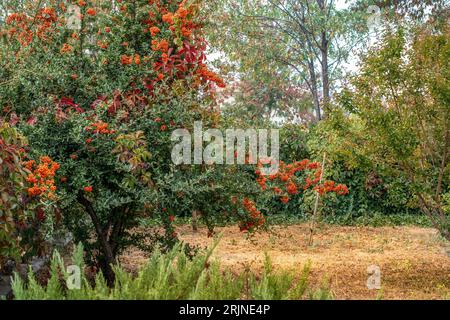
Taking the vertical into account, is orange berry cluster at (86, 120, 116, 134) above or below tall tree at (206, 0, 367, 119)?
below

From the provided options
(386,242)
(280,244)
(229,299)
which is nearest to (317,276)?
(280,244)

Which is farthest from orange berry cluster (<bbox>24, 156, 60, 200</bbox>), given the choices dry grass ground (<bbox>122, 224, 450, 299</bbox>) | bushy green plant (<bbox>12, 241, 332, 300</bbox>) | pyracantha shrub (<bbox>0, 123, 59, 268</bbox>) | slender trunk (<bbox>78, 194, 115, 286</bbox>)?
dry grass ground (<bbox>122, 224, 450, 299</bbox>)

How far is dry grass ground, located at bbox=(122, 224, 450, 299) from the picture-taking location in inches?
285

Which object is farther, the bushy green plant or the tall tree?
the tall tree

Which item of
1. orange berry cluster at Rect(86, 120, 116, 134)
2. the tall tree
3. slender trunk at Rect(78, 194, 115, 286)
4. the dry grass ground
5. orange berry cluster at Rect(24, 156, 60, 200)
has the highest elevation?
the tall tree

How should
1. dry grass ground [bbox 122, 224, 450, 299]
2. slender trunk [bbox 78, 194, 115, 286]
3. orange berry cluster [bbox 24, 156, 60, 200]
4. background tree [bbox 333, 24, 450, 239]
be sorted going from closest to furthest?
orange berry cluster [bbox 24, 156, 60, 200]
slender trunk [bbox 78, 194, 115, 286]
background tree [bbox 333, 24, 450, 239]
dry grass ground [bbox 122, 224, 450, 299]

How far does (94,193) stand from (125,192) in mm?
414

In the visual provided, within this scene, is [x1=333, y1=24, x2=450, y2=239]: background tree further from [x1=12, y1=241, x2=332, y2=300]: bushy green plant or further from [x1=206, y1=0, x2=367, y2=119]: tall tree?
[x1=206, y1=0, x2=367, y2=119]: tall tree

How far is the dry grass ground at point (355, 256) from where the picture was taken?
7252 millimetres

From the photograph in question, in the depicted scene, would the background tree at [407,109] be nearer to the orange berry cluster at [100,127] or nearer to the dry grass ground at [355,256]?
the dry grass ground at [355,256]

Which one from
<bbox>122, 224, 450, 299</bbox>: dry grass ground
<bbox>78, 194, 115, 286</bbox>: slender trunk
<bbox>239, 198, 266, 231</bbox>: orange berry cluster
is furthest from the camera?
<bbox>122, 224, 450, 299</bbox>: dry grass ground

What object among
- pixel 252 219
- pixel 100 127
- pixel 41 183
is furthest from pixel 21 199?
pixel 252 219

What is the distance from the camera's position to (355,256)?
950cm

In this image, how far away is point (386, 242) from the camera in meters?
10.9
